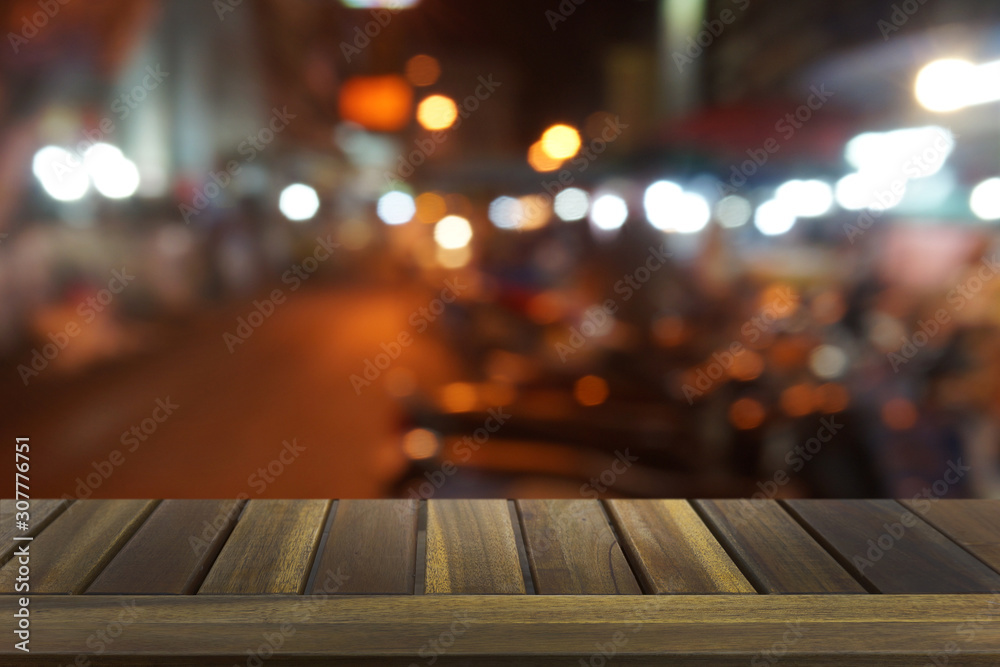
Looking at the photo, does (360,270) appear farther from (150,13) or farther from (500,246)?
(150,13)

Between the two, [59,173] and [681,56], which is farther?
[681,56]

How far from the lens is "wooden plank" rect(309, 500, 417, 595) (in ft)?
2.45

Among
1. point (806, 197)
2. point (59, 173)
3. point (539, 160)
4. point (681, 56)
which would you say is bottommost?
point (806, 197)

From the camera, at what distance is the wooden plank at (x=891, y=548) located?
0.76 meters

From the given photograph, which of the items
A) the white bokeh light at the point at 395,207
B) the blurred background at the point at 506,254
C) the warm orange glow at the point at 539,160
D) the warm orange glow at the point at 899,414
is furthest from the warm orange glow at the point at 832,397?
the white bokeh light at the point at 395,207

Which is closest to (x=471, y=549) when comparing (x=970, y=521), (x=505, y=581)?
(x=505, y=581)

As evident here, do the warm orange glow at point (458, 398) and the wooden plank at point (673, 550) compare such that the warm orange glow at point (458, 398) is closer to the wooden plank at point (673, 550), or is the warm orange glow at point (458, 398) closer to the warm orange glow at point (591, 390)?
the warm orange glow at point (591, 390)

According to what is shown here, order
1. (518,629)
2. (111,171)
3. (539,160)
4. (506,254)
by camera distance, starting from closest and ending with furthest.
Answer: (518,629)
(111,171)
(506,254)
(539,160)

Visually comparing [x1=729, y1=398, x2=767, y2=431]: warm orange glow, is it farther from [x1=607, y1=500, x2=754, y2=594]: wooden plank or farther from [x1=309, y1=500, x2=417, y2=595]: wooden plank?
[x1=309, y1=500, x2=417, y2=595]: wooden plank

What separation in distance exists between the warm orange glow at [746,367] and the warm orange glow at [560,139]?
11.7 metres

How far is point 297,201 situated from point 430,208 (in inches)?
119

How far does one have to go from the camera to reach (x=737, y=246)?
10.9m

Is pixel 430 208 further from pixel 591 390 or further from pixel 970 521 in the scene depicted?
pixel 970 521

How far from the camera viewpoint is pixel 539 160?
16.3 metres
